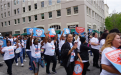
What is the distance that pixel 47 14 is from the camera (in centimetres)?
2244

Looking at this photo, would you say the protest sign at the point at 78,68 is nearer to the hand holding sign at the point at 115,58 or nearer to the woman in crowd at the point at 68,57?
the woman in crowd at the point at 68,57

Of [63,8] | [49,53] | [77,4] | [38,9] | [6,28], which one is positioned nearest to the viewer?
[49,53]

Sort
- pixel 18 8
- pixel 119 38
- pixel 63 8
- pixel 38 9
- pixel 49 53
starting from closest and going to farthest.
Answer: pixel 119 38
pixel 49 53
pixel 63 8
pixel 38 9
pixel 18 8

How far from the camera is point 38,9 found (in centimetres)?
2395

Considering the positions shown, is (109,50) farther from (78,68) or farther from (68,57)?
(78,68)

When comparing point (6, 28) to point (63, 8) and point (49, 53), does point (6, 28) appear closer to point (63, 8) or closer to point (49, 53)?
point (63, 8)

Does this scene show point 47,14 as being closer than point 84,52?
No

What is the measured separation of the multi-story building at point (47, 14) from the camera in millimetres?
18781

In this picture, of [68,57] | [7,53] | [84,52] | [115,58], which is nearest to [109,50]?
[115,58]


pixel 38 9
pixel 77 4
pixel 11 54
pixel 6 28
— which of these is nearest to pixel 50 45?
pixel 11 54

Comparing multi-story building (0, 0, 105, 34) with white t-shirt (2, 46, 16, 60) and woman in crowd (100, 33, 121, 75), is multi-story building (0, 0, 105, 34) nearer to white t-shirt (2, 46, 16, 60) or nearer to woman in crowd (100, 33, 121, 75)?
white t-shirt (2, 46, 16, 60)

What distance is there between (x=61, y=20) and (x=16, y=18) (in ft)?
54.6

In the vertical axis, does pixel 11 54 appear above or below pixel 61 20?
below

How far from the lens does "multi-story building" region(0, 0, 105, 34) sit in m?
18.8
